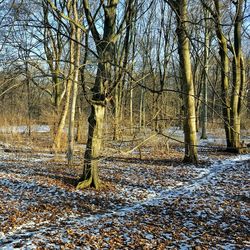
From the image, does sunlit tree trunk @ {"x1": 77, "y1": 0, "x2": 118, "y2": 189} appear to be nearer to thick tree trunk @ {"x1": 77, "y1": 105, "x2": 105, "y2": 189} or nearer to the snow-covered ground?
thick tree trunk @ {"x1": 77, "y1": 105, "x2": 105, "y2": 189}

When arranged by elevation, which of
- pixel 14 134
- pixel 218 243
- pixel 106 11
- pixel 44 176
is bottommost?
pixel 218 243

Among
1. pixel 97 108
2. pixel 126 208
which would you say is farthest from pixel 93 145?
pixel 126 208

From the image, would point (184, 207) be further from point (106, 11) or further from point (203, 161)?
point (203, 161)

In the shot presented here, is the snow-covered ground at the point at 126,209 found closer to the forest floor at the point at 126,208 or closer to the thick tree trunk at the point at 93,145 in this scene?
the forest floor at the point at 126,208

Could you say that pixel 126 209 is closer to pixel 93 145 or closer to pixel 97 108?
pixel 93 145

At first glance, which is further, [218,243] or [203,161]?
[203,161]

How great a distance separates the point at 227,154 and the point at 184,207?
8952mm

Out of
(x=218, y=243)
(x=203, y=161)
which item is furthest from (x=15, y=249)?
(x=203, y=161)

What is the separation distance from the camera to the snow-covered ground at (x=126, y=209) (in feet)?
17.1

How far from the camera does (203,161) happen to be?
13109 millimetres

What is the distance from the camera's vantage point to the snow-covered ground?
17.1 ft

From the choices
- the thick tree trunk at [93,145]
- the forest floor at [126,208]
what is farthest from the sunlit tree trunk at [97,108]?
the forest floor at [126,208]

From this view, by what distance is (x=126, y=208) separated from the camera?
23.2 feet

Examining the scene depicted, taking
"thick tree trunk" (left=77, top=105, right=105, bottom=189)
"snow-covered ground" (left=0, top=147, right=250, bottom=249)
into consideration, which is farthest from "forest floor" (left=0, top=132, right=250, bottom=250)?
"thick tree trunk" (left=77, top=105, right=105, bottom=189)
